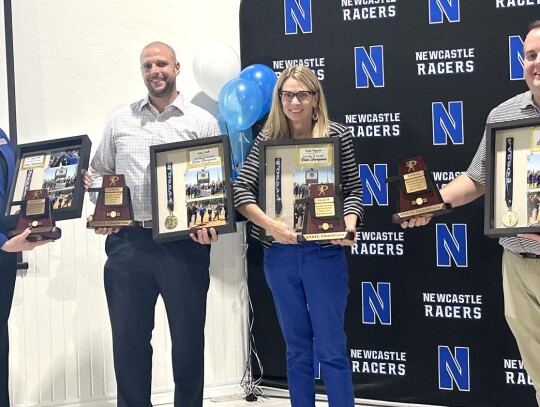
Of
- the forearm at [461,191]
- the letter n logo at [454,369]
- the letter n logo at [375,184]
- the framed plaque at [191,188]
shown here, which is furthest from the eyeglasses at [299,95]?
the letter n logo at [454,369]

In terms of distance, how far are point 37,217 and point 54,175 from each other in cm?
22

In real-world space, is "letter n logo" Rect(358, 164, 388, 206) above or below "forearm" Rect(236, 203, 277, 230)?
above

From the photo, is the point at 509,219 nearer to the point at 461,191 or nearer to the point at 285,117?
the point at 461,191

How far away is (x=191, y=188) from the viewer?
10.8 feet

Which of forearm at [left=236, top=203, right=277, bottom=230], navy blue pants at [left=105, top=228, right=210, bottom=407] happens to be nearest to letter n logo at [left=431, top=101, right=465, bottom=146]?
forearm at [left=236, top=203, right=277, bottom=230]

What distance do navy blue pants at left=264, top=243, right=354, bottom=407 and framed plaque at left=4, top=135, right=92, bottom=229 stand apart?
0.92m

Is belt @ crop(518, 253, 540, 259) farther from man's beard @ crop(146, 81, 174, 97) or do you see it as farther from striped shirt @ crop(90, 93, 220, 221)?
man's beard @ crop(146, 81, 174, 97)

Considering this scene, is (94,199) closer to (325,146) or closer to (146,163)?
(146,163)

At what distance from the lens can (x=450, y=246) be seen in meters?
4.02

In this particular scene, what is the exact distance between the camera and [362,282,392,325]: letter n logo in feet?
13.7

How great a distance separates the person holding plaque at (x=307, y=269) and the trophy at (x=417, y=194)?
0.72 ft

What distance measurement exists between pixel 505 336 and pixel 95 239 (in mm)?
2317

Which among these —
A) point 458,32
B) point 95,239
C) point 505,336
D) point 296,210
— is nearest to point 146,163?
point 296,210

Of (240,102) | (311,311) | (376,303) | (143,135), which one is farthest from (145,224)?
(376,303)
